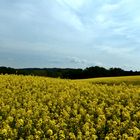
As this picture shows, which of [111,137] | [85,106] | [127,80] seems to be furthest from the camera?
[127,80]

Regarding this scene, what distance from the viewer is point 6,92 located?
23.1m

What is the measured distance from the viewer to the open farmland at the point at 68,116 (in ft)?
43.9

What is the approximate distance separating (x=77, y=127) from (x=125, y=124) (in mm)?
1632

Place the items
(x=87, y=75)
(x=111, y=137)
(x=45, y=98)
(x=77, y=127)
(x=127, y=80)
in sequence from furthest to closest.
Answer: (x=87, y=75)
(x=127, y=80)
(x=45, y=98)
(x=77, y=127)
(x=111, y=137)

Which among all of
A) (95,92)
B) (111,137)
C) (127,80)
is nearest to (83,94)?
(95,92)

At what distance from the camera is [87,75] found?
173 feet

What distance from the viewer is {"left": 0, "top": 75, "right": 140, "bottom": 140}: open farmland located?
13391mm

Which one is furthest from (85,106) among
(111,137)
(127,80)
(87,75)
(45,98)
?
(87,75)

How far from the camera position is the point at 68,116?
52.8 ft

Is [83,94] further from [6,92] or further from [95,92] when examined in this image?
[6,92]

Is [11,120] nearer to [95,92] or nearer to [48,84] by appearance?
[95,92]

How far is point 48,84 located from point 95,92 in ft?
14.5

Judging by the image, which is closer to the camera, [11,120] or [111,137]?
[111,137]

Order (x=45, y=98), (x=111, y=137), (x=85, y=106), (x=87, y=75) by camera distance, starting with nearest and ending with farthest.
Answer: (x=111, y=137)
(x=85, y=106)
(x=45, y=98)
(x=87, y=75)
